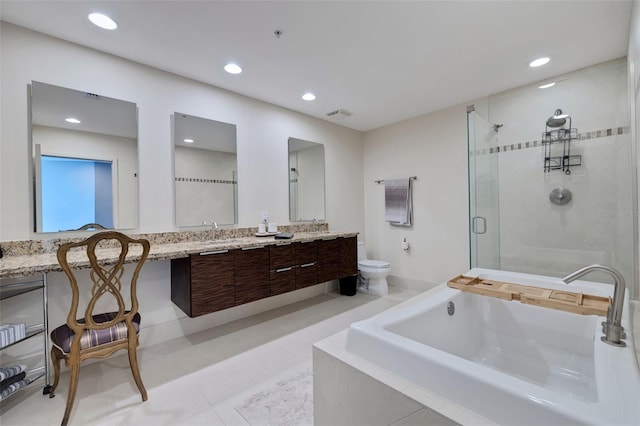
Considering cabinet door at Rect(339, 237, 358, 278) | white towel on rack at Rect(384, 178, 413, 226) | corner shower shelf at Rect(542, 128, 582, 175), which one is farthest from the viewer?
white towel on rack at Rect(384, 178, 413, 226)

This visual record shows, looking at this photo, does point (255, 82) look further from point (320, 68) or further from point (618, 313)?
point (618, 313)

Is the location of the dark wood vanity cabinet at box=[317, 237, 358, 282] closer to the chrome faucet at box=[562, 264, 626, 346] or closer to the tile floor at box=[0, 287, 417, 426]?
the tile floor at box=[0, 287, 417, 426]

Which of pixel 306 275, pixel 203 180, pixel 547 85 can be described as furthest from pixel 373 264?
pixel 547 85

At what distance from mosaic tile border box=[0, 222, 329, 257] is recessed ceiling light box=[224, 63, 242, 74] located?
58.5 inches

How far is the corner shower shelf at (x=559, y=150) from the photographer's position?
243cm

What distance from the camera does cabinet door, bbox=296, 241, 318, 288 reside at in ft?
9.14

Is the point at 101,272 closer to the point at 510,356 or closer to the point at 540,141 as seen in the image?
the point at 510,356

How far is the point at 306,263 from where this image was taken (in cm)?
286

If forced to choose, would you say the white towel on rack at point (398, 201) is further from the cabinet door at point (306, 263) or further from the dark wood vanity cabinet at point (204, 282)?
the dark wood vanity cabinet at point (204, 282)

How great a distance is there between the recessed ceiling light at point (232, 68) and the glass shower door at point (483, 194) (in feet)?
6.92

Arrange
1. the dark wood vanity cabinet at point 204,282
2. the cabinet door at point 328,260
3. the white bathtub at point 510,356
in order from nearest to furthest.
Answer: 1. the white bathtub at point 510,356
2. the dark wood vanity cabinet at point 204,282
3. the cabinet door at point 328,260

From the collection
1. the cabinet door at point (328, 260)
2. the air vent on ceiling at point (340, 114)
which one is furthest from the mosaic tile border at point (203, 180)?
the air vent on ceiling at point (340, 114)

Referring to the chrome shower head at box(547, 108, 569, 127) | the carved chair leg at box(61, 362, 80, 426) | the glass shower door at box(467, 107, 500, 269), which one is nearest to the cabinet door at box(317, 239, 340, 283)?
the glass shower door at box(467, 107, 500, 269)

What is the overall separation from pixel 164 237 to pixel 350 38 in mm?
2243
